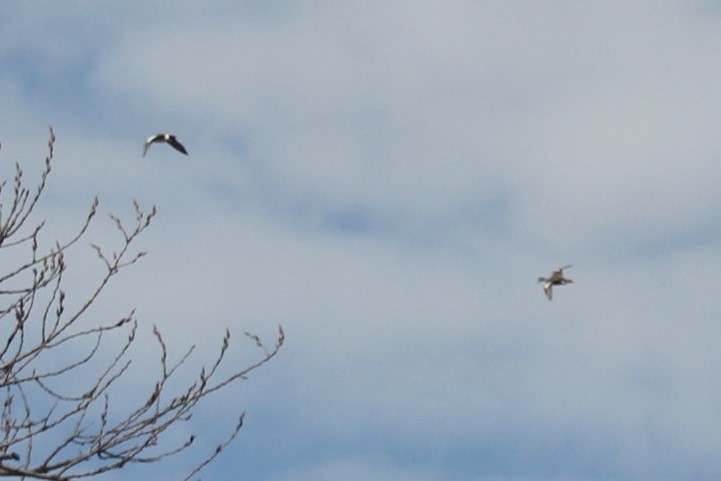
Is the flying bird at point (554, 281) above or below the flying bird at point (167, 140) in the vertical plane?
above

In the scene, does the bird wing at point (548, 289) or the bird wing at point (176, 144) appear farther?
the bird wing at point (548, 289)

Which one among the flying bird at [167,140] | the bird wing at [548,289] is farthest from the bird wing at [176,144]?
the bird wing at [548,289]

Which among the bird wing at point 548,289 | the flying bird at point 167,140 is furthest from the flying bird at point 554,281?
the flying bird at point 167,140

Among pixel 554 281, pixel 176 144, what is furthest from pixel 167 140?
pixel 554 281

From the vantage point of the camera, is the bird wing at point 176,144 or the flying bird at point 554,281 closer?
the bird wing at point 176,144

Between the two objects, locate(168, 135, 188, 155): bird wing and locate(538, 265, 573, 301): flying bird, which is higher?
locate(538, 265, 573, 301): flying bird

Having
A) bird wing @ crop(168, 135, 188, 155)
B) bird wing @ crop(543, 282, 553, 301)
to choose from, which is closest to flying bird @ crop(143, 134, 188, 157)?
bird wing @ crop(168, 135, 188, 155)

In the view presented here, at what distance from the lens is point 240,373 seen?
318 inches

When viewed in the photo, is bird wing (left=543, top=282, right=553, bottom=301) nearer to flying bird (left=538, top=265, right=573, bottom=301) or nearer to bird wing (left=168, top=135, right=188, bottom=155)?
flying bird (left=538, top=265, right=573, bottom=301)

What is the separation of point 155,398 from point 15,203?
1.50 m

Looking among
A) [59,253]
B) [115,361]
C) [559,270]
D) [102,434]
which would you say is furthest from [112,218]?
[559,270]

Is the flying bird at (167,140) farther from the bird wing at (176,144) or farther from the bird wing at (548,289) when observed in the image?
the bird wing at (548,289)

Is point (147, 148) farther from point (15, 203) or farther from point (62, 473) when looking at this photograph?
point (62, 473)

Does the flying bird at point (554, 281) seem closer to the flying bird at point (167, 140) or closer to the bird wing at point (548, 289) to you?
the bird wing at point (548, 289)
